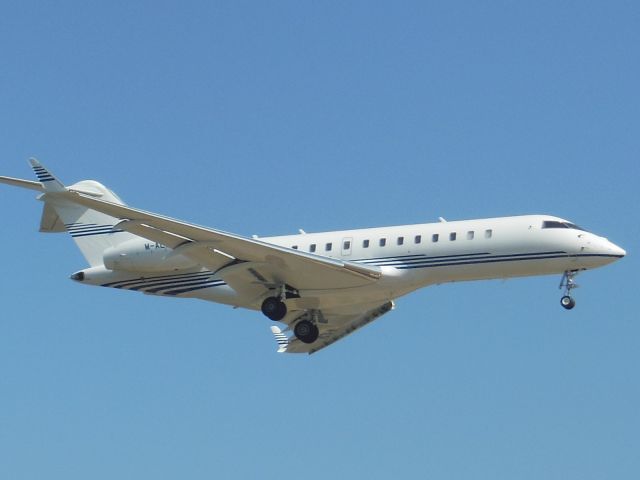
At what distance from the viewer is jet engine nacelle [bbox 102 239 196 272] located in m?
31.7

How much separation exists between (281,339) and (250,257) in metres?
5.42

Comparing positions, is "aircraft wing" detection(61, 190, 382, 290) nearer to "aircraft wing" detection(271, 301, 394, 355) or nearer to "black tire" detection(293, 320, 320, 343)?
"black tire" detection(293, 320, 320, 343)

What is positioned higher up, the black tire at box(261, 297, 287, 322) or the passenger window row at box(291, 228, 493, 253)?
the passenger window row at box(291, 228, 493, 253)

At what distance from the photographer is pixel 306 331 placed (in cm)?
3256

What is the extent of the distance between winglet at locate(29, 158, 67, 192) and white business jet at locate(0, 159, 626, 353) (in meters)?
0.03

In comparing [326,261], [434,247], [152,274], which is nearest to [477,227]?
[434,247]

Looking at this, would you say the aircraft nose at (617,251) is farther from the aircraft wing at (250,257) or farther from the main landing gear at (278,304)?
the main landing gear at (278,304)

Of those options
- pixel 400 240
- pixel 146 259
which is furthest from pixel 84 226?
pixel 400 240

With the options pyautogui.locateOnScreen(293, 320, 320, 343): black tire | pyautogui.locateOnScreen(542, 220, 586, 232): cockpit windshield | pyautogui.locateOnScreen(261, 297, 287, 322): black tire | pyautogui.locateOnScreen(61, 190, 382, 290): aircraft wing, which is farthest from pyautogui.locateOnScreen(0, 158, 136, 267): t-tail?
pyautogui.locateOnScreen(542, 220, 586, 232): cockpit windshield

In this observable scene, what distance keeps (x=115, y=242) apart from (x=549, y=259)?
36.5 feet

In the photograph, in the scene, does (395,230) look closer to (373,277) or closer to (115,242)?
(373,277)

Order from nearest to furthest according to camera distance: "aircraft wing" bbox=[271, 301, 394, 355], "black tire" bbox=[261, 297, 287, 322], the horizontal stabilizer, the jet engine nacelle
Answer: the horizontal stabilizer < "black tire" bbox=[261, 297, 287, 322] < the jet engine nacelle < "aircraft wing" bbox=[271, 301, 394, 355]

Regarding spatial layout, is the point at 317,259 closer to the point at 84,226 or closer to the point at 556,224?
the point at 556,224

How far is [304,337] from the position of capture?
107 ft
